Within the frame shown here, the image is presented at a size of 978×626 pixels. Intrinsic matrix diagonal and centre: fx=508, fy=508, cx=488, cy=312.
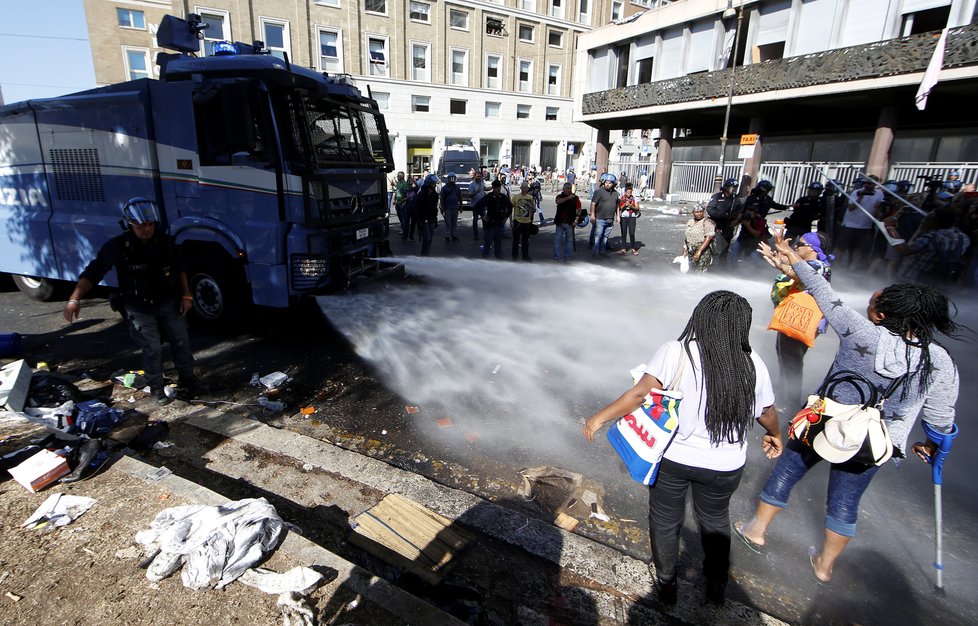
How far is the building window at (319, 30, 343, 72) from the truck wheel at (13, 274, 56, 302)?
2723 centimetres

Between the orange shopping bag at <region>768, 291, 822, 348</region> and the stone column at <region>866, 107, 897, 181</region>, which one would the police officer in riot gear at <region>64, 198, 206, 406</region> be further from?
the stone column at <region>866, 107, 897, 181</region>

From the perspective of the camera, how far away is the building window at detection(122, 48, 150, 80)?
31125 mm

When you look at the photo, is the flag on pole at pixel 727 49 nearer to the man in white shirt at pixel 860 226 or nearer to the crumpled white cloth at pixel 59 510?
the man in white shirt at pixel 860 226

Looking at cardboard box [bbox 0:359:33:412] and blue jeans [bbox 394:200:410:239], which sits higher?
blue jeans [bbox 394:200:410:239]

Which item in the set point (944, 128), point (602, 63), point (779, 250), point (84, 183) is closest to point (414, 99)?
point (602, 63)

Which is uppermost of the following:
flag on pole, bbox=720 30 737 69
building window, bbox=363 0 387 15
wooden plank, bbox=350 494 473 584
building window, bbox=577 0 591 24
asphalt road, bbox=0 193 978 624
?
building window, bbox=577 0 591 24

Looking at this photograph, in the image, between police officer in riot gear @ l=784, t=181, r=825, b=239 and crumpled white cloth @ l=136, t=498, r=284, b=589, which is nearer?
crumpled white cloth @ l=136, t=498, r=284, b=589

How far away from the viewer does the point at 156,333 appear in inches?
186

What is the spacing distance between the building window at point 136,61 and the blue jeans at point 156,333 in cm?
3504

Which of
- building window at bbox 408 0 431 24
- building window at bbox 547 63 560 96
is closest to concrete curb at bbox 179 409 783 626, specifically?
building window at bbox 408 0 431 24

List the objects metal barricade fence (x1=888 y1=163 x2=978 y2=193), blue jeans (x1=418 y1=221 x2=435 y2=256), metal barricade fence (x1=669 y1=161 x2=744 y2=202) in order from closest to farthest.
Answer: blue jeans (x1=418 y1=221 x2=435 y2=256) → metal barricade fence (x1=888 y1=163 x2=978 y2=193) → metal barricade fence (x1=669 y1=161 x2=744 y2=202)

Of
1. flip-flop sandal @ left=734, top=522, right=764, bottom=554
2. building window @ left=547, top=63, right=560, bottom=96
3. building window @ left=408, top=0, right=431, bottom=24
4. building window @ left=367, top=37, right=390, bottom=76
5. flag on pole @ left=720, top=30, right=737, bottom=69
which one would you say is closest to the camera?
flip-flop sandal @ left=734, top=522, right=764, bottom=554

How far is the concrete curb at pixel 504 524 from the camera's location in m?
2.64

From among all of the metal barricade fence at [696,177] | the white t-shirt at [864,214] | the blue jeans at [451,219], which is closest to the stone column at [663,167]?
the metal barricade fence at [696,177]
